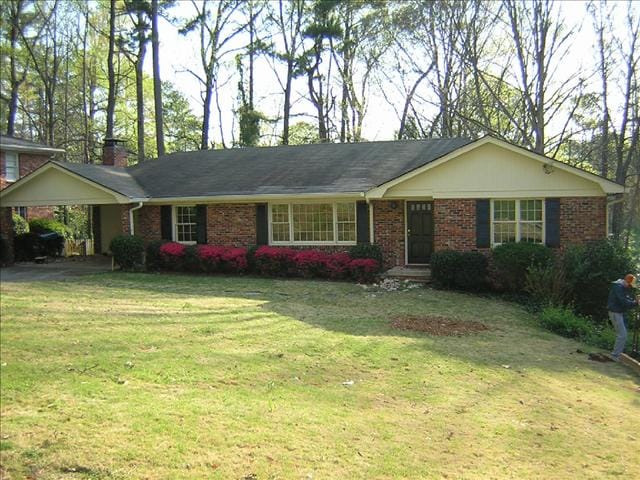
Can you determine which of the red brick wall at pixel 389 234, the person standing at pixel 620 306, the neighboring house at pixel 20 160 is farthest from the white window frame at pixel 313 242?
the neighboring house at pixel 20 160

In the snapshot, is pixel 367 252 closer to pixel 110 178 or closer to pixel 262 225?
pixel 262 225

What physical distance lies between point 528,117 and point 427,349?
21.0 m

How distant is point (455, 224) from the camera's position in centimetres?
1616

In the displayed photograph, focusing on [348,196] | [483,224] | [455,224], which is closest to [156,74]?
[348,196]

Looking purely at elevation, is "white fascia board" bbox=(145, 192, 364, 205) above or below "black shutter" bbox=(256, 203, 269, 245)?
above

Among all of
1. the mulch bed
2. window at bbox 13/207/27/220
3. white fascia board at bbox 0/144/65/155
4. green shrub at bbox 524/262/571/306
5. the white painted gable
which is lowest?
the mulch bed

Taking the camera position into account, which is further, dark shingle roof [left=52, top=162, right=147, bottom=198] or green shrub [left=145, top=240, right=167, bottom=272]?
dark shingle roof [left=52, top=162, right=147, bottom=198]

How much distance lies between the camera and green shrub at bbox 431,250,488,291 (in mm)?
15188

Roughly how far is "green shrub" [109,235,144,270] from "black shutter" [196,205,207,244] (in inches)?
76.6

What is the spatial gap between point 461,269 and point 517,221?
2305mm

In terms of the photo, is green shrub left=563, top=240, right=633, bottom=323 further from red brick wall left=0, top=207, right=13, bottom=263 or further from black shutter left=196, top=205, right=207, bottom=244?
red brick wall left=0, top=207, right=13, bottom=263

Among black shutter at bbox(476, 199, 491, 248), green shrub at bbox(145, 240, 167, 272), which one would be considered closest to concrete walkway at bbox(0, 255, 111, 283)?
green shrub at bbox(145, 240, 167, 272)

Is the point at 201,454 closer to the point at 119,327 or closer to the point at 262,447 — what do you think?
the point at 262,447

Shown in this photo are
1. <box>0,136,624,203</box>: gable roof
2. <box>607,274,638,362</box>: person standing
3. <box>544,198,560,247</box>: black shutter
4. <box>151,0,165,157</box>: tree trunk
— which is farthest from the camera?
<box>151,0,165,157</box>: tree trunk
